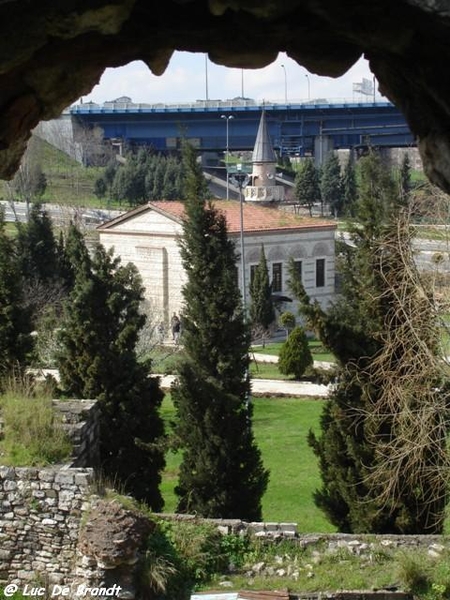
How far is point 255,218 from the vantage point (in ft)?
119

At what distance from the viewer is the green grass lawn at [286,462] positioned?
15656mm

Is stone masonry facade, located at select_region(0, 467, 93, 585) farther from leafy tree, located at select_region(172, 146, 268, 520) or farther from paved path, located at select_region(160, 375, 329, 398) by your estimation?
paved path, located at select_region(160, 375, 329, 398)

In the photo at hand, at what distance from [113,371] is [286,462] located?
567 centimetres

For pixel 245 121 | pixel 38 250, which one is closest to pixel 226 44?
pixel 38 250

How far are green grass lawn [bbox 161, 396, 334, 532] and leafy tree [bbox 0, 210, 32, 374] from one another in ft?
12.2

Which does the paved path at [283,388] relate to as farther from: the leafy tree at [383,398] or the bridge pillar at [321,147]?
the bridge pillar at [321,147]

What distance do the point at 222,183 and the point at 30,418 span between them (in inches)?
2687

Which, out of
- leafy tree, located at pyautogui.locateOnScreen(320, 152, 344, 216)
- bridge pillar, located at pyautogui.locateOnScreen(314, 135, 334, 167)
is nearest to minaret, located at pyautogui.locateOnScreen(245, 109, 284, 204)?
leafy tree, located at pyautogui.locateOnScreen(320, 152, 344, 216)

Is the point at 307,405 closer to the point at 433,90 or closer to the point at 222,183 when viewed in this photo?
the point at 433,90

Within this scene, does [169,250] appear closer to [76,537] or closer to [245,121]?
[76,537]

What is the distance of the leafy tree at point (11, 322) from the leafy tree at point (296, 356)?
462 inches

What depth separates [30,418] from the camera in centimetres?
1059

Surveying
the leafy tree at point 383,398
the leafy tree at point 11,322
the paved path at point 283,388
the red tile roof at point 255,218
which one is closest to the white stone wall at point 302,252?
the red tile roof at point 255,218

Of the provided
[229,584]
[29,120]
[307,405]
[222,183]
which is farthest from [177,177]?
[29,120]
